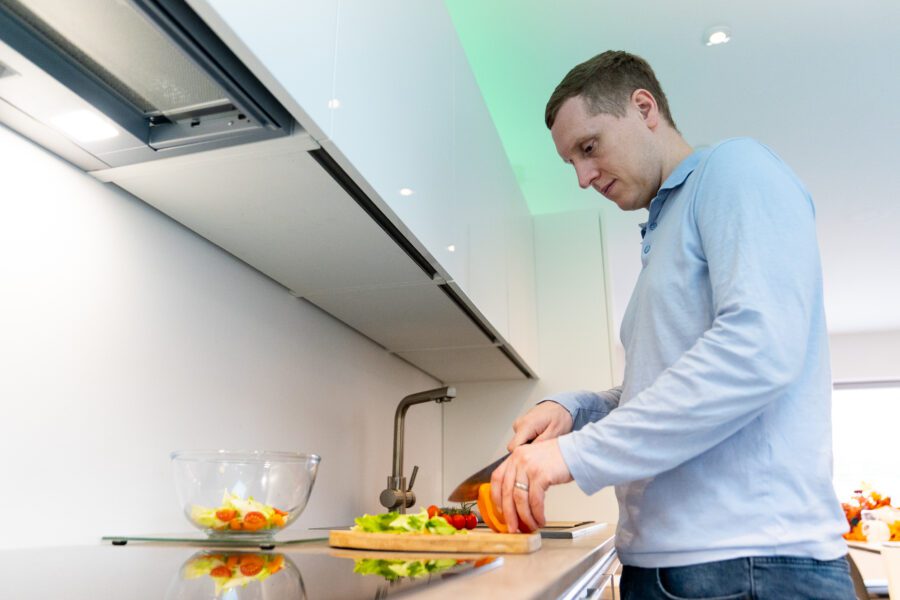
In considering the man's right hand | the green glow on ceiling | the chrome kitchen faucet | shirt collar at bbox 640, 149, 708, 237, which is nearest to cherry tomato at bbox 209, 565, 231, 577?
the man's right hand

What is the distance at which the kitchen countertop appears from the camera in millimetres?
501

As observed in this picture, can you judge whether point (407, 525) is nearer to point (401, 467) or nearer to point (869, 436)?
point (401, 467)

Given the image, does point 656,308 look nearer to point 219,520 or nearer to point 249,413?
point 219,520

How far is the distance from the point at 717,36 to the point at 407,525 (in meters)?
1.86

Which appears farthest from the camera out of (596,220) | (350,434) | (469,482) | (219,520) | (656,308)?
(596,220)

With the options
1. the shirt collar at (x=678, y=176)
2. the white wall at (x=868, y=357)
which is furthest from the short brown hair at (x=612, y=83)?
the white wall at (x=868, y=357)

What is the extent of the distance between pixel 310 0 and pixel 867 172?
3.08 m

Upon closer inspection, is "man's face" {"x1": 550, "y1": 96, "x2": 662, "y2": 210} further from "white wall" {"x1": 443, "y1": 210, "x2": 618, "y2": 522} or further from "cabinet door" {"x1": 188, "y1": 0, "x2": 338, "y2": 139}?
"white wall" {"x1": 443, "y1": 210, "x2": 618, "y2": 522}

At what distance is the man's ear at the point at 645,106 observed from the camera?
956 millimetres

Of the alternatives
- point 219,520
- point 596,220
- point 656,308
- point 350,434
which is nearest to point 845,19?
point 596,220

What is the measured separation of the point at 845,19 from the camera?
206 cm

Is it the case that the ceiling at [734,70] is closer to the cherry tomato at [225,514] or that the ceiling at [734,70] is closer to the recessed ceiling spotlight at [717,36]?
the recessed ceiling spotlight at [717,36]

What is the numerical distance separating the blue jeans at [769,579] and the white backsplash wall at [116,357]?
0.80 metres

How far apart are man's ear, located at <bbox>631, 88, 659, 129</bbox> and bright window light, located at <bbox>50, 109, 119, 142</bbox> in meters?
0.72
